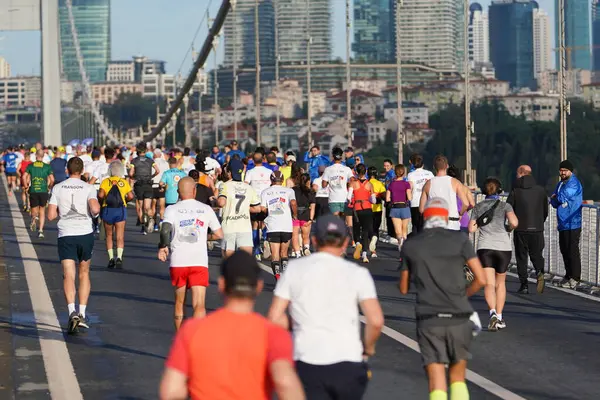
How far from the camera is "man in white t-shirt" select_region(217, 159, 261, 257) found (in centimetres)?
1645

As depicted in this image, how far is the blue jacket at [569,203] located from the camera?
18.2 m

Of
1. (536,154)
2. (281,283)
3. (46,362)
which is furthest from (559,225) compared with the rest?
(536,154)

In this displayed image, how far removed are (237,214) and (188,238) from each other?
184 inches

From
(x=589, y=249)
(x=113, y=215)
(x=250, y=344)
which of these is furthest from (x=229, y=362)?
(x=113, y=215)

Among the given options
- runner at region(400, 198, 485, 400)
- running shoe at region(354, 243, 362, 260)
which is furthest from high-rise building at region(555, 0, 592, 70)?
runner at region(400, 198, 485, 400)

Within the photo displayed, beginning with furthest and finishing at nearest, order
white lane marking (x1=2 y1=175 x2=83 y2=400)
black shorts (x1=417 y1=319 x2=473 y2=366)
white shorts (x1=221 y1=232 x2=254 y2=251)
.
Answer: white shorts (x1=221 y1=232 x2=254 y2=251) < white lane marking (x1=2 y1=175 x2=83 y2=400) < black shorts (x1=417 y1=319 x2=473 y2=366)

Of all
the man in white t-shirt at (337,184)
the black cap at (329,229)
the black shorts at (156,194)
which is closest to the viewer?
the black cap at (329,229)

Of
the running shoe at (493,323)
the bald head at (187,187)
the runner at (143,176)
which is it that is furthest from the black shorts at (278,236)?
the runner at (143,176)

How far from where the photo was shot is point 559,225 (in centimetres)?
1848

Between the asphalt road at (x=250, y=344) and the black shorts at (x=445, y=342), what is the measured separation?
5.81 ft

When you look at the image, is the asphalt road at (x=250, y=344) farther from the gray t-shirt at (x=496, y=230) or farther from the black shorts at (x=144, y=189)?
the black shorts at (x=144, y=189)

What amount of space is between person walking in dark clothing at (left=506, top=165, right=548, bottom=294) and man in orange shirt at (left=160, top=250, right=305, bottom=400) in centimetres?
1161

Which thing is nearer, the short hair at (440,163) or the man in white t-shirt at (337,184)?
the short hair at (440,163)

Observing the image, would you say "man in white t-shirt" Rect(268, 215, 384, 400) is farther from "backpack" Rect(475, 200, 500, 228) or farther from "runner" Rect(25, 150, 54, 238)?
"runner" Rect(25, 150, 54, 238)
